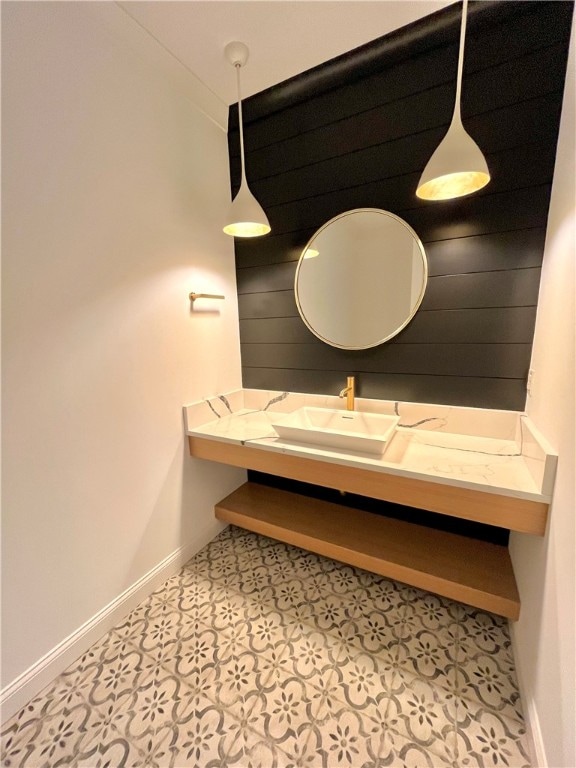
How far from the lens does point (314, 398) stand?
75.3 inches

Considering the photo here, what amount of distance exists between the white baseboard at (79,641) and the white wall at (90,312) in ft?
0.10

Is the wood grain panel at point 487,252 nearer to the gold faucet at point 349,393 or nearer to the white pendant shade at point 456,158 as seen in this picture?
the white pendant shade at point 456,158

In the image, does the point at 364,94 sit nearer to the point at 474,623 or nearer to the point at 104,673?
the point at 474,623

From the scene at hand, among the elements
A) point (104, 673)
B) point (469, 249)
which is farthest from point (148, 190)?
point (104, 673)

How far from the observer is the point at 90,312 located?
128cm

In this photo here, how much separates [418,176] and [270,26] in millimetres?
897

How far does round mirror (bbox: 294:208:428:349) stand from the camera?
159 cm

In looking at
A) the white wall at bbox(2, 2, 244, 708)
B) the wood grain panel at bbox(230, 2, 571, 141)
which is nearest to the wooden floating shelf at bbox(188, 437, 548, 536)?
the white wall at bbox(2, 2, 244, 708)

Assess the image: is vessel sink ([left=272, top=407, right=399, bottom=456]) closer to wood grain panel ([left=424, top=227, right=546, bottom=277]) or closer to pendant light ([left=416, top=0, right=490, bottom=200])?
wood grain panel ([left=424, top=227, right=546, bottom=277])

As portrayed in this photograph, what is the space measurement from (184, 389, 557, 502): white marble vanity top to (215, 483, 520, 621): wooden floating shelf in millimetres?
559

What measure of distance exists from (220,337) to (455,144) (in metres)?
1.44

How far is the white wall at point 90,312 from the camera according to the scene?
1080 mm

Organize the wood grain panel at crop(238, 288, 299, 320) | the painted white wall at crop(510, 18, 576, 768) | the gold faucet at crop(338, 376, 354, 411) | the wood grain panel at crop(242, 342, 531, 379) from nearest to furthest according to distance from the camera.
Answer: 1. the painted white wall at crop(510, 18, 576, 768)
2. the wood grain panel at crop(242, 342, 531, 379)
3. the gold faucet at crop(338, 376, 354, 411)
4. the wood grain panel at crop(238, 288, 299, 320)

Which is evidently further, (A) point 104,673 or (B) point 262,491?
(B) point 262,491
